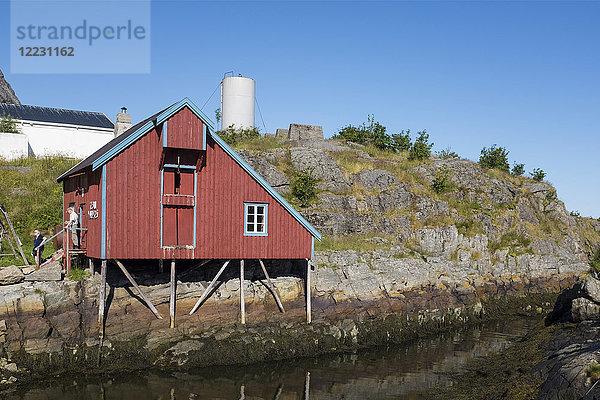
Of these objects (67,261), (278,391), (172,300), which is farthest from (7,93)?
(278,391)

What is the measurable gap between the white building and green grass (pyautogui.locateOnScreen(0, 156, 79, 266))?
11.1 feet

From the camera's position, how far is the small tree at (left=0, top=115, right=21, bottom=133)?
39062 millimetres

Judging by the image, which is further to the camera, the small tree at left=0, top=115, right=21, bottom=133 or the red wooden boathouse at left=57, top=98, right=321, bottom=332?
the small tree at left=0, top=115, right=21, bottom=133

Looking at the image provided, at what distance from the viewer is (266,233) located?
24.3 m

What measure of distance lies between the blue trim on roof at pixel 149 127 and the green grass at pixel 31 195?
805 cm

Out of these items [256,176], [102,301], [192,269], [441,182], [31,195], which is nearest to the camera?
[102,301]

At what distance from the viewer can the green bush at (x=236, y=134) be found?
137 feet

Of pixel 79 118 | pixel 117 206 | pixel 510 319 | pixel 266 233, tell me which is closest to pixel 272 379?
pixel 266 233

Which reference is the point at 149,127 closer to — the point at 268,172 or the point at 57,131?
the point at 268,172

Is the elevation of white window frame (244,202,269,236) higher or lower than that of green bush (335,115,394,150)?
lower

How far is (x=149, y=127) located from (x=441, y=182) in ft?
88.7

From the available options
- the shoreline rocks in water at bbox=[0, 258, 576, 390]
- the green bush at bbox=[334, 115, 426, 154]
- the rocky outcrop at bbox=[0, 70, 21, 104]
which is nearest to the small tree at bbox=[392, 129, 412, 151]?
the green bush at bbox=[334, 115, 426, 154]

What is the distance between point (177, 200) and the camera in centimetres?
2195

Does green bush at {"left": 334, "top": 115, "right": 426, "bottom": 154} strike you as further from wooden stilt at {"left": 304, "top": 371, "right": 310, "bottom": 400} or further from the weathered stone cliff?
wooden stilt at {"left": 304, "top": 371, "right": 310, "bottom": 400}
